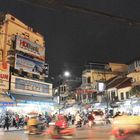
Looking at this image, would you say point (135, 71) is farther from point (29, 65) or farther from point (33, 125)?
point (33, 125)

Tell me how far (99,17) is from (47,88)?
113ft

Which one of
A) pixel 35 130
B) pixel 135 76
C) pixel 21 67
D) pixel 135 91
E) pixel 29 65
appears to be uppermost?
pixel 135 76

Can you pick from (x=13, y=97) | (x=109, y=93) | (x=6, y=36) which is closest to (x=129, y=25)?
(x=13, y=97)

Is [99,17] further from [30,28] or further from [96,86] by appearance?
[96,86]

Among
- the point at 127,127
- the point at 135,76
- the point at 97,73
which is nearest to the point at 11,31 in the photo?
the point at 135,76

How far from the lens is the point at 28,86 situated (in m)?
43.4

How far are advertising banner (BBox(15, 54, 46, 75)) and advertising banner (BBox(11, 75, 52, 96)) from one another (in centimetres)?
190

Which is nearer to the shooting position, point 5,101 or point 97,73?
point 5,101

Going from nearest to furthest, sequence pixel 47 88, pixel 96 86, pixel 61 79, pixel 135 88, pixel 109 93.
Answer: pixel 47 88, pixel 135 88, pixel 109 93, pixel 96 86, pixel 61 79

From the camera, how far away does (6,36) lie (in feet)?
142

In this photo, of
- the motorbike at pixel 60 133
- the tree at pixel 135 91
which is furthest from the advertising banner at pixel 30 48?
the motorbike at pixel 60 133

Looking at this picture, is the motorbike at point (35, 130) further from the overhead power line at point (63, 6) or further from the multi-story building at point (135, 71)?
the multi-story building at point (135, 71)

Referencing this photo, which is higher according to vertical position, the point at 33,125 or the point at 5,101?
the point at 5,101

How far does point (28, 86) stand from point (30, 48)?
5961 mm
